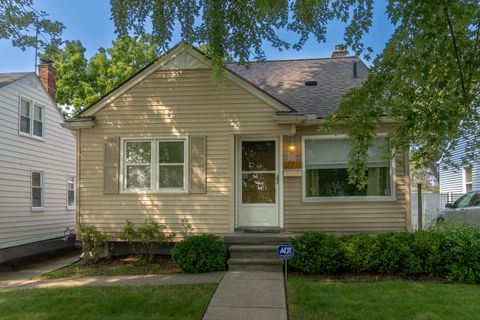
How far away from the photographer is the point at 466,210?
11430 millimetres

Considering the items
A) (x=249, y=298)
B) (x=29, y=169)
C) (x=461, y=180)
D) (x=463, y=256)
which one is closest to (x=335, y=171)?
(x=463, y=256)

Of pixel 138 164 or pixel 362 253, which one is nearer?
pixel 362 253

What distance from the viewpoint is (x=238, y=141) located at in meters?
9.82

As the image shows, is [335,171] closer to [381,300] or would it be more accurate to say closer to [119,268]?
[381,300]

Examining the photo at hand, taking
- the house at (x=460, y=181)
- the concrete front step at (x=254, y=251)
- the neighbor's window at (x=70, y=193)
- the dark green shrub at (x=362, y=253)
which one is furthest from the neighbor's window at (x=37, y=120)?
the house at (x=460, y=181)

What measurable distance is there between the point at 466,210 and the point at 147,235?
28.9 feet

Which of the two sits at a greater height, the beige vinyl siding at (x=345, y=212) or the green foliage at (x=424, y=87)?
the green foliage at (x=424, y=87)

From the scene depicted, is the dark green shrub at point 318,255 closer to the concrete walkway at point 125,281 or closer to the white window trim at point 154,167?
the concrete walkway at point 125,281

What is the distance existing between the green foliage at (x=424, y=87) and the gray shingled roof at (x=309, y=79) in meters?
4.60

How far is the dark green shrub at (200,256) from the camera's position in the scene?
7926 mm

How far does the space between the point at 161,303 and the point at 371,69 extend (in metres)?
4.29

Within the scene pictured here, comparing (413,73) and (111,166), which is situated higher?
(413,73)

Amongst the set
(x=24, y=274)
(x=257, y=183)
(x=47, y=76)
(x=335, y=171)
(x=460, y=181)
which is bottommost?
(x=24, y=274)

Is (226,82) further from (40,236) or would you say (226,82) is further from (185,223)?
(40,236)
